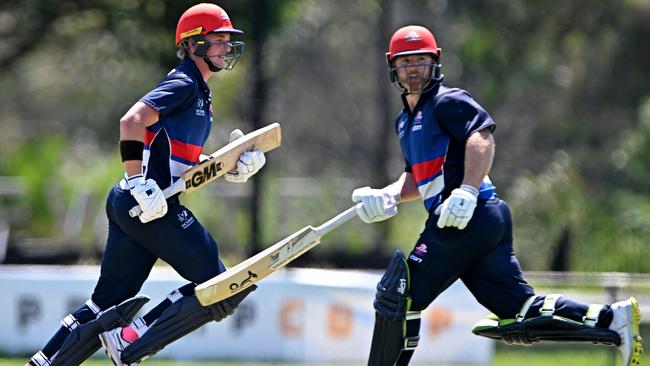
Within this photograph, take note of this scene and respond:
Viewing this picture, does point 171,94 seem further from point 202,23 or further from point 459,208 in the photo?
point 459,208

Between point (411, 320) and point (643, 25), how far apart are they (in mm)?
11377

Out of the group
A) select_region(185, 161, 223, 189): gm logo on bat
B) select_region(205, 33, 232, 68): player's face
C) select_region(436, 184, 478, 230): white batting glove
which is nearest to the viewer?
select_region(436, 184, 478, 230): white batting glove

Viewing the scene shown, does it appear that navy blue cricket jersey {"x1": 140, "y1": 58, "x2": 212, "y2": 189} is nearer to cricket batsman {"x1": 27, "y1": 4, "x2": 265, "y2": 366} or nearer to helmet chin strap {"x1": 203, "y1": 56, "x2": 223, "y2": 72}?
cricket batsman {"x1": 27, "y1": 4, "x2": 265, "y2": 366}

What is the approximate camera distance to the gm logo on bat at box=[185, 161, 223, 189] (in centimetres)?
692

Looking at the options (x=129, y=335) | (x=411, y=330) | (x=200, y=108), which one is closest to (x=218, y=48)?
(x=200, y=108)

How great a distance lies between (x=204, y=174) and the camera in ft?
22.9

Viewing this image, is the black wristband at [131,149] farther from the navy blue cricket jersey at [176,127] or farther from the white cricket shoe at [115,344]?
the white cricket shoe at [115,344]

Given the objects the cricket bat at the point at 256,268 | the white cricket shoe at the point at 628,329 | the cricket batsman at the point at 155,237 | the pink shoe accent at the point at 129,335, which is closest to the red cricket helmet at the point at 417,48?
the cricket bat at the point at 256,268

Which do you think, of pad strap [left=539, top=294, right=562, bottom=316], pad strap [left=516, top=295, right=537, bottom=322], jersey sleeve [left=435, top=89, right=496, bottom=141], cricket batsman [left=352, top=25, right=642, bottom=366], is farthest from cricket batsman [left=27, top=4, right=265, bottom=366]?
pad strap [left=539, top=294, right=562, bottom=316]

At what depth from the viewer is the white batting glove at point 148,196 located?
6570 mm

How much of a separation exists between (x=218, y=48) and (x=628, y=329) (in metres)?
2.65

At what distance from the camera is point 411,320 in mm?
6535

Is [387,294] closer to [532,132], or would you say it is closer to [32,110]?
[532,132]

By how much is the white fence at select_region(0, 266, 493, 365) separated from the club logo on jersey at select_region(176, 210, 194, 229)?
3574 mm
